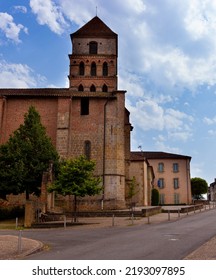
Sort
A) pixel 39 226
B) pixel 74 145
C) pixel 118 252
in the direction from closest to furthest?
pixel 118 252, pixel 39 226, pixel 74 145

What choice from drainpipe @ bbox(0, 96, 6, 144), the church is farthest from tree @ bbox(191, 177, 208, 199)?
drainpipe @ bbox(0, 96, 6, 144)

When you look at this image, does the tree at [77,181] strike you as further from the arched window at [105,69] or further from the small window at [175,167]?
the small window at [175,167]

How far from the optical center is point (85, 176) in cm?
2417

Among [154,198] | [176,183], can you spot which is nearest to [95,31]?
[154,198]

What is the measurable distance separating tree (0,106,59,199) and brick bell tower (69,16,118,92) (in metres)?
17.3

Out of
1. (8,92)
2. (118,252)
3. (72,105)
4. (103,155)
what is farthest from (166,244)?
(8,92)

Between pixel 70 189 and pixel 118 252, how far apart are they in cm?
1355

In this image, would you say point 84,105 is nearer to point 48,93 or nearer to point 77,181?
point 48,93

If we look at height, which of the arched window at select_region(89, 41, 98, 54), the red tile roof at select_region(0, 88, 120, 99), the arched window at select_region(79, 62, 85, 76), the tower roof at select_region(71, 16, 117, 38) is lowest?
the red tile roof at select_region(0, 88, 120, 99)

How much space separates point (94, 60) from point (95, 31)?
4.95 m

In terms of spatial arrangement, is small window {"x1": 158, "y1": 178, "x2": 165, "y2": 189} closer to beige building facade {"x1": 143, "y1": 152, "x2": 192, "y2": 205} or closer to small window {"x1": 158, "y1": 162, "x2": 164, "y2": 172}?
beige building facade {"x1": 143, "y1": 152, "x2": 192, "y2": 205}

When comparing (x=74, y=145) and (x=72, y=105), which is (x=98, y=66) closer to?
(x=72, y=105)

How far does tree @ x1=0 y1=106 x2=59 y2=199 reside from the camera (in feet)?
91.3

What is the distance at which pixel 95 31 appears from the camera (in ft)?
163
